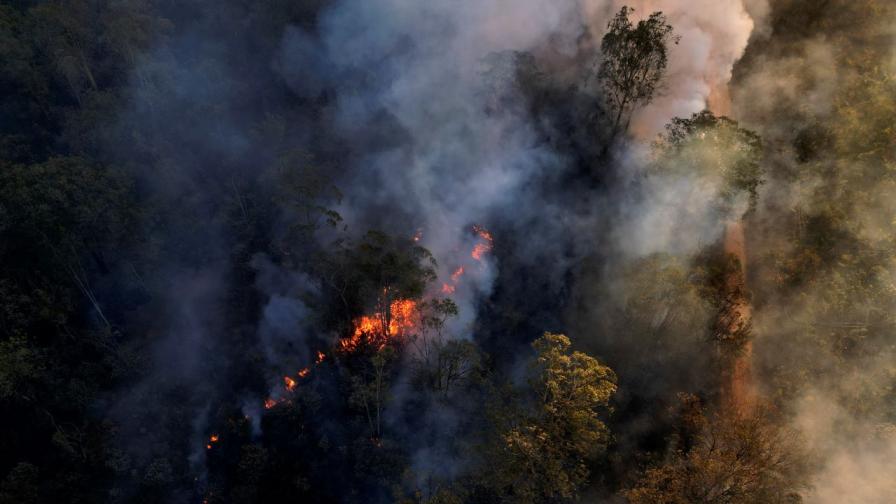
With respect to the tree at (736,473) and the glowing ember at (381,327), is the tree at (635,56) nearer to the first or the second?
the glowing ember at (381,327)

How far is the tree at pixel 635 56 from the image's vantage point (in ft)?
93.7

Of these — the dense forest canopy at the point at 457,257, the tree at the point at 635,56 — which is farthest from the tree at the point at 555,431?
the tree at the point at 635,56

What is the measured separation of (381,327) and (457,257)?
22.7ft

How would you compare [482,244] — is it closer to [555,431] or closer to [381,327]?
[381,327]

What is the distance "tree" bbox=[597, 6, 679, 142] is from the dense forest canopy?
0.22 m

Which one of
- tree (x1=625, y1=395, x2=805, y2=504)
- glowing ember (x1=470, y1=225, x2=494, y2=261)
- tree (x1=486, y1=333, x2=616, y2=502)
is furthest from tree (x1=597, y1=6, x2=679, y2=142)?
tree (x1=625, y1=395, x2=805, y2=504)

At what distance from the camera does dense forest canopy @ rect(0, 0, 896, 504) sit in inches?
951

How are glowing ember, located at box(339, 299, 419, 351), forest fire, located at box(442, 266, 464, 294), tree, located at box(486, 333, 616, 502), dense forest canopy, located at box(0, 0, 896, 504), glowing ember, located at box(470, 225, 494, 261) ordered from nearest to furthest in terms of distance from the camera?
tree, located at box(486, 333, 616, 502) → dense forest canopy, located at box(0, 0, 896, 504) → glowing ember, located at box(339, 299, 419, 351) → forest fire, located at box(442, 266, 464, 294) → glowing ember, located at box(470, 225, 494, 261)

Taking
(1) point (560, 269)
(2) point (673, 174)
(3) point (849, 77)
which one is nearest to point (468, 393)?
(1) point (560, 269)

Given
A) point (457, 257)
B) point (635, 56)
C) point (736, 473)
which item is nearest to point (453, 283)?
point (457, 257)

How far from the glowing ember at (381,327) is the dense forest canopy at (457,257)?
0.17 m

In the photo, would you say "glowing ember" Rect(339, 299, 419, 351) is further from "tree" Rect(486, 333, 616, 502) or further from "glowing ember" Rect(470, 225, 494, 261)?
"tree" Rect(486, 333, 616, 502)

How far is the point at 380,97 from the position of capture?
40500 millimetres

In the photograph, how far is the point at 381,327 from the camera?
2944cm
